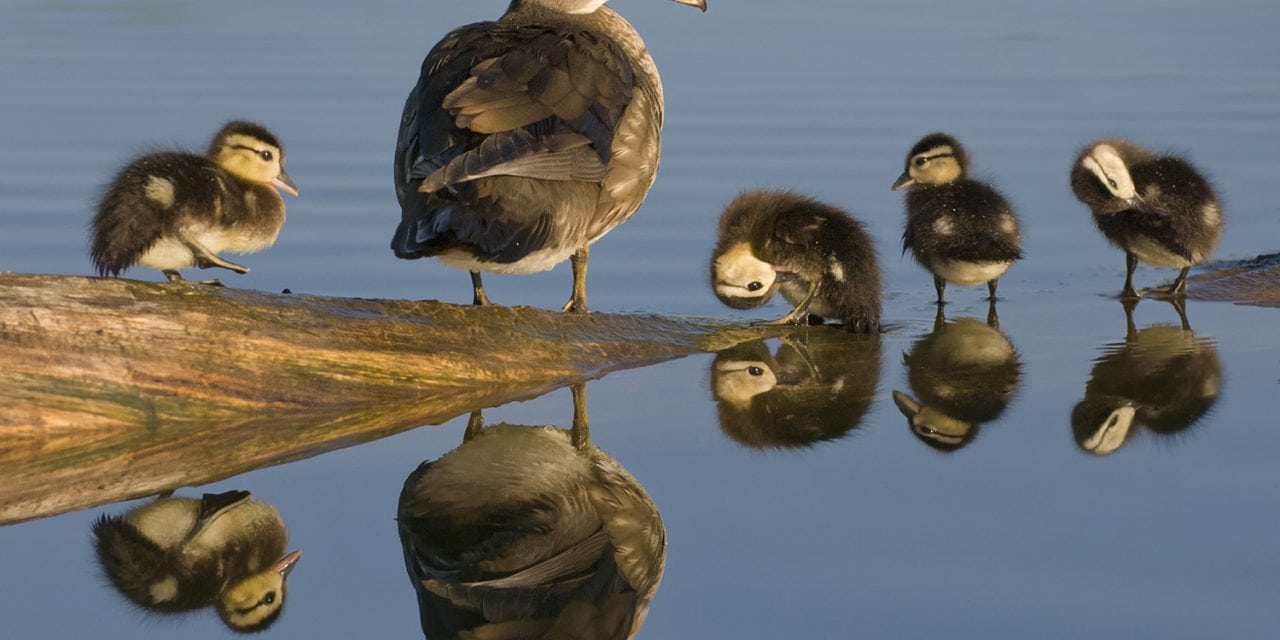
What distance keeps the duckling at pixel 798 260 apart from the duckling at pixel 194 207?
66.7 inches

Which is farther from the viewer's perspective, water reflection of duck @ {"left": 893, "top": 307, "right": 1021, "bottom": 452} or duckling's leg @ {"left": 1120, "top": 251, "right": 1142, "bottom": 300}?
duckling's leg @ {"left": 1120, "top": 251, "right": 1142, "bottom": 300}

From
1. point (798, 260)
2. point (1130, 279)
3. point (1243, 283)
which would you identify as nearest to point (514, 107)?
point (798, 260)

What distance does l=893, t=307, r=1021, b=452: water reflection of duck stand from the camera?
205 inches

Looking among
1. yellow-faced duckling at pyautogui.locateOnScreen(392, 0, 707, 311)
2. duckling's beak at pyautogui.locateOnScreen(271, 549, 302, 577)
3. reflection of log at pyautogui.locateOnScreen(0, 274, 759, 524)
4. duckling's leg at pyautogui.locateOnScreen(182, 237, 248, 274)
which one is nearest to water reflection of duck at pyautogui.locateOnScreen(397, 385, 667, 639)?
duckling's beak at pyautogui.locateOnScreen(271, 549, 302, 577)

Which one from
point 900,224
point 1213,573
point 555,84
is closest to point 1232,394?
point 1213,573

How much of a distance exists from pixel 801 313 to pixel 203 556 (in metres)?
3.21

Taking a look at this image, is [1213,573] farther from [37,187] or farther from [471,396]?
[37,187]

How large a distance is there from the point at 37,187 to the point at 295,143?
1.34 m

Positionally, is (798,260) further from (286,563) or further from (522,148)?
(286,563)

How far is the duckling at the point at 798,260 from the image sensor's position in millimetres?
6668

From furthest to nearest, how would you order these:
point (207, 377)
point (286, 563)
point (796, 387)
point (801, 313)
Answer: point (801, 313)
point (796, 387)
point (207, 377)
point (286, 563)

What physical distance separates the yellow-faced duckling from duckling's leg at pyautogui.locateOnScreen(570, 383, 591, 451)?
432 mm

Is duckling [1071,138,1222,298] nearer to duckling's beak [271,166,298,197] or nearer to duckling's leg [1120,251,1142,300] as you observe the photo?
duckling's leg [1120,251,1142,300]

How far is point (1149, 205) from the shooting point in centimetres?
753
